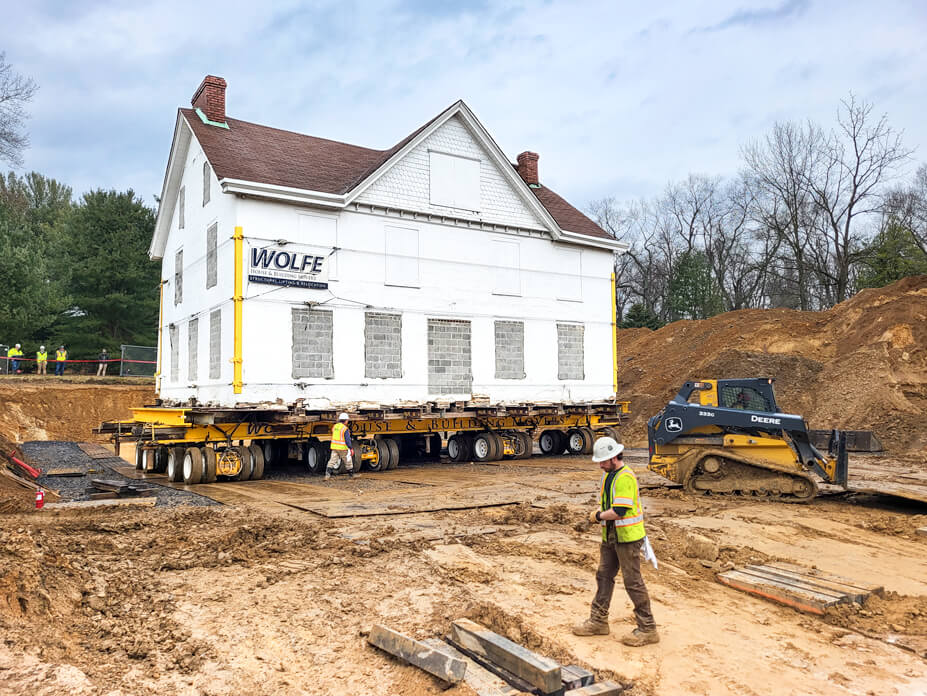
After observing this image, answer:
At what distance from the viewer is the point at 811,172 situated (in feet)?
140

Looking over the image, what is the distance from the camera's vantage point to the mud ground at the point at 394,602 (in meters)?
5.31

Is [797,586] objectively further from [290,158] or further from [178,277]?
[178,277]

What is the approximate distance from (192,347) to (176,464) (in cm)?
462

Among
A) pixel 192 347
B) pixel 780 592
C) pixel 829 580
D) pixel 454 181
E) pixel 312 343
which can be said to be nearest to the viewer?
pixel 780 592

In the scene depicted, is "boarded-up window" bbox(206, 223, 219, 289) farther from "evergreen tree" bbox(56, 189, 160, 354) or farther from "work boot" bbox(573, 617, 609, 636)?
"evergreen tree" bbox(56, 189, 160, 354)

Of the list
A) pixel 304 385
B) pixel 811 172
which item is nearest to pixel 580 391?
pixel 304 385

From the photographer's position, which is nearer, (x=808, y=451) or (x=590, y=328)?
(x=808, y=451)

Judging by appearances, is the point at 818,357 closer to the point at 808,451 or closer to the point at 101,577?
the point at 808,451

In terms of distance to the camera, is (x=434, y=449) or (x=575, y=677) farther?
(x=434, y=449)

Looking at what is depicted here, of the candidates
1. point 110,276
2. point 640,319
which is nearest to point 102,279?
point 110,276

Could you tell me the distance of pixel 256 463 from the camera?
1738 centimetres

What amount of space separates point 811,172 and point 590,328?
86.5 ft

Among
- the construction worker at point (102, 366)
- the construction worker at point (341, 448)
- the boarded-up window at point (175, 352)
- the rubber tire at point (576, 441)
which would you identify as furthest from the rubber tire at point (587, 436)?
the construction worker at point (102, 366)

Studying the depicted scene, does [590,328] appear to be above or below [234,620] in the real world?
above
